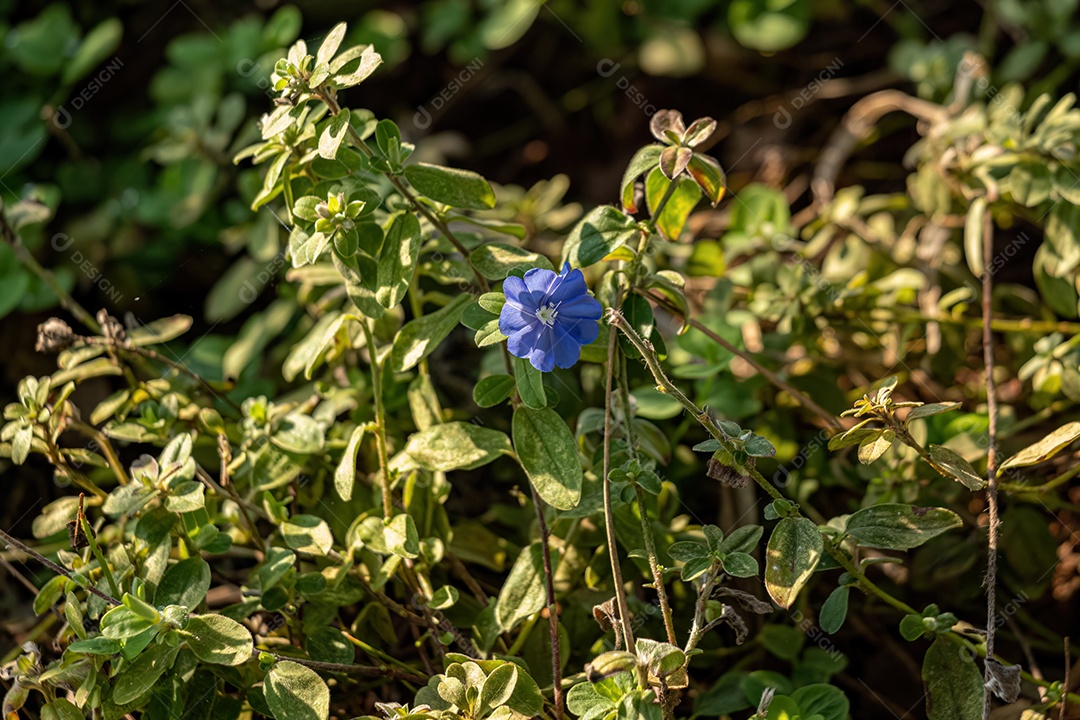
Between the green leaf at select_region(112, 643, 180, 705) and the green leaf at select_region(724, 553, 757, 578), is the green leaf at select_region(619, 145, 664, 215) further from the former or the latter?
the green leaf at select_region(112, 643, 180, 705)

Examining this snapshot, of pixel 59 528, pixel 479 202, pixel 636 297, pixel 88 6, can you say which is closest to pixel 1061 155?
pixel 636 297

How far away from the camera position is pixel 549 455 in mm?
1496

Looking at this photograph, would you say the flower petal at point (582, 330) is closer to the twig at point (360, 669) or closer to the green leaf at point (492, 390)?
the green leaf at point (492, 390)

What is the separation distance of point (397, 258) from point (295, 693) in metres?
0.67

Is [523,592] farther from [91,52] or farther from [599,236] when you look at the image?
[91,52]

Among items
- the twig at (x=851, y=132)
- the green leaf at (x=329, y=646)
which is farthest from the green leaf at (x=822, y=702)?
the twig at (x=851, y=132)

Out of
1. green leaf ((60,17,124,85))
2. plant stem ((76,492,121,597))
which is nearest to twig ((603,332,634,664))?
plant stem ((76,492,121,597))

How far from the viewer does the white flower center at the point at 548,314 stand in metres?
Answer: 1.38

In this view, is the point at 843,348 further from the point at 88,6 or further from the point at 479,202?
the point at 88,6

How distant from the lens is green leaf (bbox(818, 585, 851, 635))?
1446mm

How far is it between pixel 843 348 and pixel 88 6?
8.79 ft

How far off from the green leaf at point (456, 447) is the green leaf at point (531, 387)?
0.61ft

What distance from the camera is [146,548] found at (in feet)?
5.17

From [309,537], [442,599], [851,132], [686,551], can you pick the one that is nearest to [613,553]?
[686,551]
